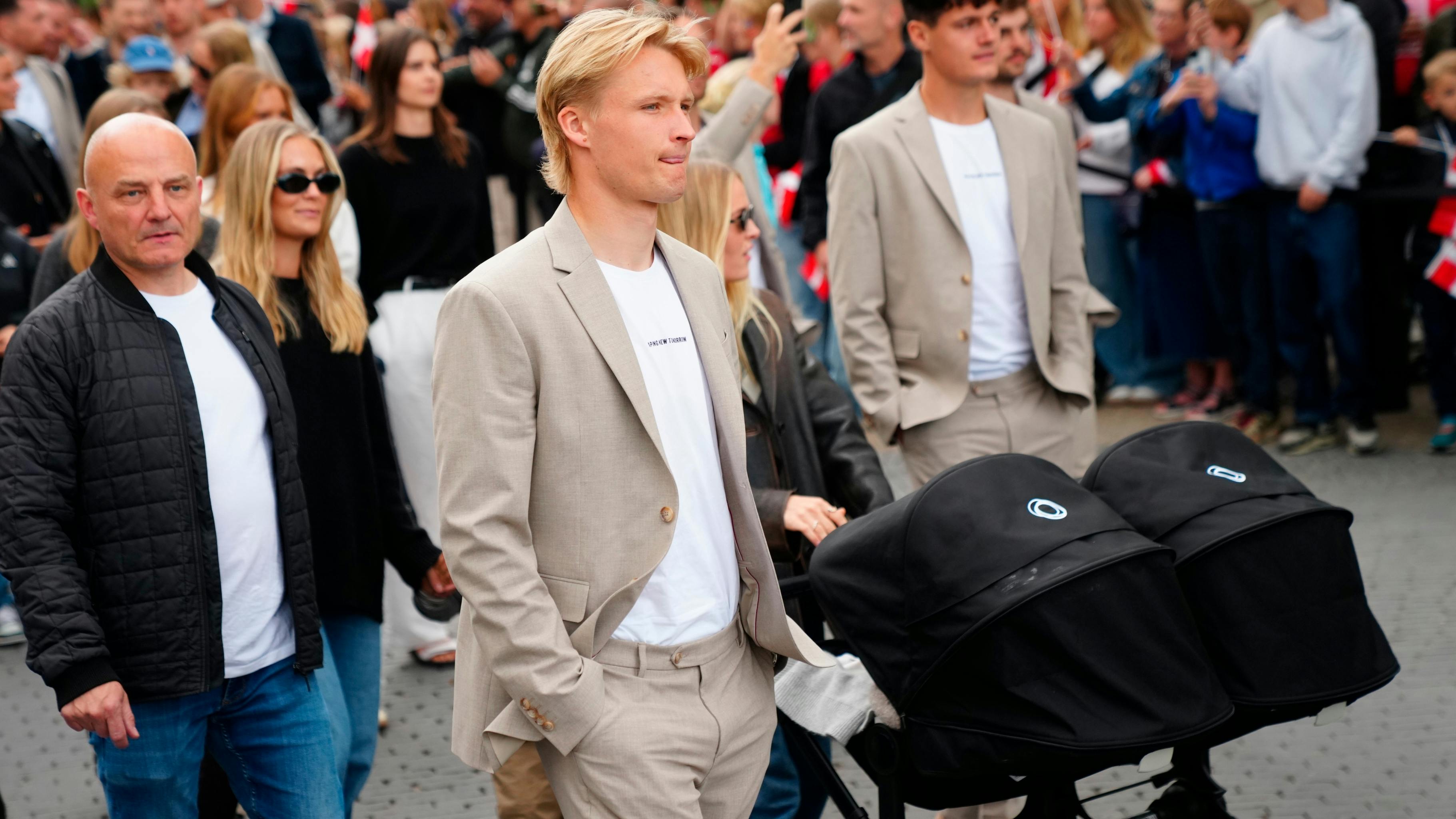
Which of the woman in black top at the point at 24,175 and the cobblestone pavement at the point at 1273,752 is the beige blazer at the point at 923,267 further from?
the woman in black top at the point at 24,175

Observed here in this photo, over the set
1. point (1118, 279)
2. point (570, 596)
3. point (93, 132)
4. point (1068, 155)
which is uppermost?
point (93, 132)

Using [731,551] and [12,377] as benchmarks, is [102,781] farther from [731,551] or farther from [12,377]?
[731,551]

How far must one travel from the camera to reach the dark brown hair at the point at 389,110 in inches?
251

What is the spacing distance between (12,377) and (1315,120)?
23.4 feet

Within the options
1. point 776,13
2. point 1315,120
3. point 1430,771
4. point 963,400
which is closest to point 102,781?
point 963,400

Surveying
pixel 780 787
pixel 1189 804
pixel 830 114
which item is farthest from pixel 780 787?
pixel 830 114

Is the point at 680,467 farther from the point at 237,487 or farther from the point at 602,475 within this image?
the point at 237,487

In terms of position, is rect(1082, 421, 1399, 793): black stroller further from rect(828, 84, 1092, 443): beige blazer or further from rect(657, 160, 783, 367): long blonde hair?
rect(828, 84, 1092, 443): beige blazer

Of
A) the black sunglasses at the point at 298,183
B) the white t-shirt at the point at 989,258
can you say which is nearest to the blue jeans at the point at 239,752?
the black sunglasses at the point at 298,183

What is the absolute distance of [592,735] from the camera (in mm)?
2711

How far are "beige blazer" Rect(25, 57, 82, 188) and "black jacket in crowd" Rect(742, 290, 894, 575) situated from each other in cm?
676

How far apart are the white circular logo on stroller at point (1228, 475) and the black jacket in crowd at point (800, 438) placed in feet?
2.76

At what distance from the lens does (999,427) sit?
4.77 m

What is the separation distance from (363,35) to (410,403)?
7651 mm
